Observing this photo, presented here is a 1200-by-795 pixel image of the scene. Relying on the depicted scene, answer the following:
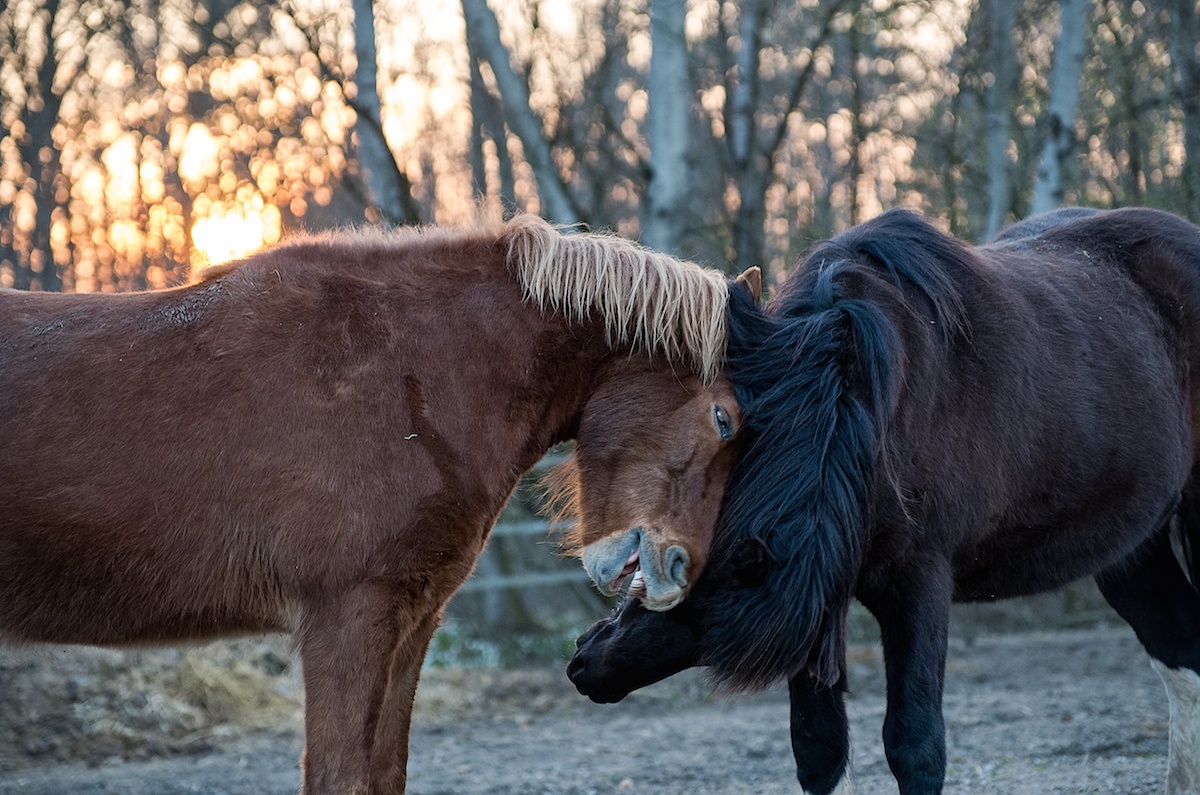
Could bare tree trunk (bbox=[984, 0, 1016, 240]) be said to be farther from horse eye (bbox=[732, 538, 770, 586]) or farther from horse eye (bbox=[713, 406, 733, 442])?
horse eye (bbox=[732, 538, 770, 586])

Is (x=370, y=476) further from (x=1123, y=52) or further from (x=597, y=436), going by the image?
(x=1123, y=52)

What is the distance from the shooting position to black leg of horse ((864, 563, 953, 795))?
313 centimetres

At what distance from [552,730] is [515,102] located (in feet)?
14.7

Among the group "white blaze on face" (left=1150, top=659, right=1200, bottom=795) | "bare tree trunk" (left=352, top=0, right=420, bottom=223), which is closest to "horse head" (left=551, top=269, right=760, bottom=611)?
"white blaze on face" (left=1150, top=659, right=1200, bottom=795)

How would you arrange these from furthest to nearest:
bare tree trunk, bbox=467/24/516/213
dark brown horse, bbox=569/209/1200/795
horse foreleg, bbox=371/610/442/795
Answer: bare tree trunk, bbox=467/24/516/213, horse foreleg, bbox=371/610/442/795, dark brown horse, bbox=569/209/1200/795

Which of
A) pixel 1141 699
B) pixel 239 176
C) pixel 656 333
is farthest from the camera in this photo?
pixel 239 176

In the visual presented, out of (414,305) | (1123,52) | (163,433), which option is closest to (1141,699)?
(414,305)

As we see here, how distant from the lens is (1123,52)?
10.6m

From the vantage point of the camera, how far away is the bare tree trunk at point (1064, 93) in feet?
26.0

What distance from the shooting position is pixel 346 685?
3037 millimetres

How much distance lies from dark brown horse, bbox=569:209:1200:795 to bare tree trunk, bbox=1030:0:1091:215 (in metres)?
4.30

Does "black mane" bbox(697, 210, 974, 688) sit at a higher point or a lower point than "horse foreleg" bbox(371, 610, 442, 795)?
higher

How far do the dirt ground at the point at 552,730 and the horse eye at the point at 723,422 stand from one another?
216 cm

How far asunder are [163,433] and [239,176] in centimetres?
985
